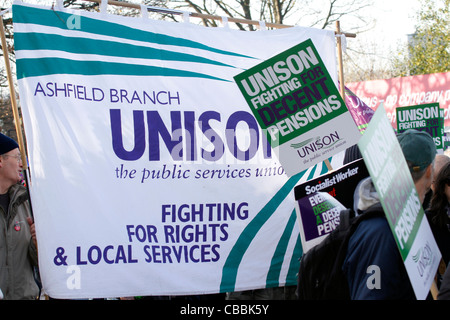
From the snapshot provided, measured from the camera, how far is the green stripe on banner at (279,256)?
3.95 metres

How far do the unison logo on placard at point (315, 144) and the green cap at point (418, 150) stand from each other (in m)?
0.79

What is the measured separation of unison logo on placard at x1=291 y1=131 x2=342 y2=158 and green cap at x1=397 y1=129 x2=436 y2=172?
2.61 ft

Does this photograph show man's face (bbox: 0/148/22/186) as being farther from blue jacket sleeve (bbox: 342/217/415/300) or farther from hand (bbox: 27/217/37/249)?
blue jacket sleeve (bbox: 342/217/415/300)

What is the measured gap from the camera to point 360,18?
1997 cm

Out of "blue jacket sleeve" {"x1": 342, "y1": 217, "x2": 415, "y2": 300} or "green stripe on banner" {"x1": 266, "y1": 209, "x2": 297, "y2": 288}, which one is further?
"green stripe on banner" {"x1": 266, "y1": 209, "x2": 297, "y2": 288}

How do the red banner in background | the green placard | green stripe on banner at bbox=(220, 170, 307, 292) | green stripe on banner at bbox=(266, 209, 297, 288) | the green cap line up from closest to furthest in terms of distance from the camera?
the green placard → the green cap → green stripe on banner at bbox=(220, 170, 307, 292) → green stripe on banner at bbox=(266, 209, 297, 288) → the red banner in background

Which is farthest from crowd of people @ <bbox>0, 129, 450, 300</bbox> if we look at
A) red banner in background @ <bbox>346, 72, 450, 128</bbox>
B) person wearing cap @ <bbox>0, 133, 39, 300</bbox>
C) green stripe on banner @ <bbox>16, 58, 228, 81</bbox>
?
red banner in background @ <bbox>346, 72, 450, 128</bbox>

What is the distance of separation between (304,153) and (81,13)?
5.80 ft

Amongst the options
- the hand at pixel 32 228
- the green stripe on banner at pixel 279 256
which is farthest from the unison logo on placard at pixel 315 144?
Result: the hand at pixel 32 228

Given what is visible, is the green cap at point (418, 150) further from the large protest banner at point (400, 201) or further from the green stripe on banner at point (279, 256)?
the green stripe on banner at point (279, 256)

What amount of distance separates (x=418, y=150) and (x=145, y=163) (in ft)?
6.20

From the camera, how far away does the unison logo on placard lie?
313 centimetres

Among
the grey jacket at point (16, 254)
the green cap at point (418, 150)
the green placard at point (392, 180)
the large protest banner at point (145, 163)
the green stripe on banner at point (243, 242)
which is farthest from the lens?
the green stripe on banner at point (243, 242)
